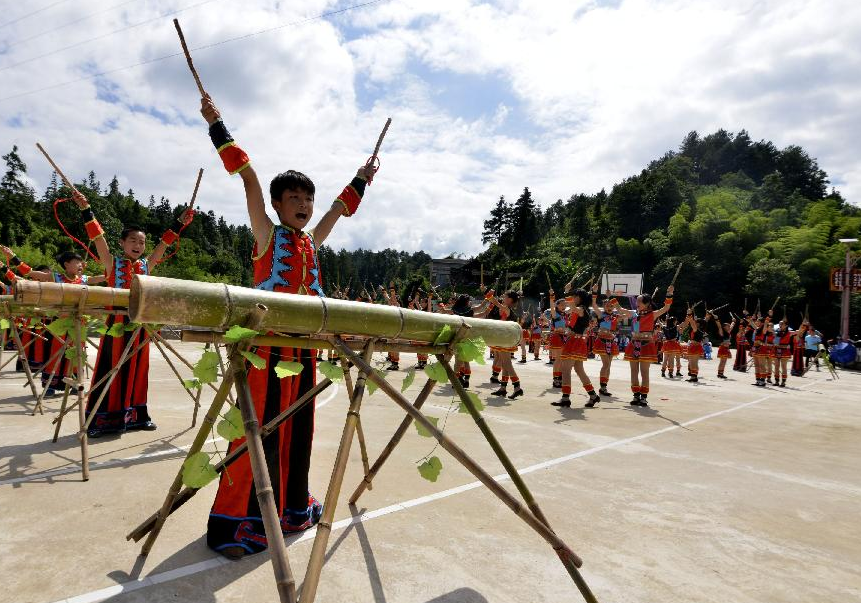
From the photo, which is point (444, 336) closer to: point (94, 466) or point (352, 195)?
point (352, 195)

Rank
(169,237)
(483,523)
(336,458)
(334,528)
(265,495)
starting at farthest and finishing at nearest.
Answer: (169,237), (483,523), (334,528), (336,458), (265,495)

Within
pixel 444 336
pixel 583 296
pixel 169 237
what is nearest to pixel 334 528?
pixel 444 336

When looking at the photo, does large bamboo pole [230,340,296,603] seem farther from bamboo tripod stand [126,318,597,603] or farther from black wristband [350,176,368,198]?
black wristband [350,176,368,198]

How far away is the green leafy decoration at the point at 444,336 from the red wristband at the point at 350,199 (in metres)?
1.62

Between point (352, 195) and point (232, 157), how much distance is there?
40.5 inches

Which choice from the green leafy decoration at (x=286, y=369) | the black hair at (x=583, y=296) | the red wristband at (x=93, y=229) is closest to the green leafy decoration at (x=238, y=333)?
the green leafy decoration at (x=286, y=369)

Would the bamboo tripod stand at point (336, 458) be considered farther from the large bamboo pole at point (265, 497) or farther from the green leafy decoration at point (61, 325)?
the green leafy decoration at point (61, 325)

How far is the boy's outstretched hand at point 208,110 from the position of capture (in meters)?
3.16

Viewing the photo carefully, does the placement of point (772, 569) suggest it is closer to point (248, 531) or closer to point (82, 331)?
point (248, 531)

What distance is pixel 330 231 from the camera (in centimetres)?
383

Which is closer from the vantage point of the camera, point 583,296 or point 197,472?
point 197,472

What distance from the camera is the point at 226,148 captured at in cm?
316

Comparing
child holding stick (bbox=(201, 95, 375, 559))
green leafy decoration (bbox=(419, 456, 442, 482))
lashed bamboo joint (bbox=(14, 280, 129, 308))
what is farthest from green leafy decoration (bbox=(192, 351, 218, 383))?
lashed bamboo joint (bbox=(14, 280, 129, 308))

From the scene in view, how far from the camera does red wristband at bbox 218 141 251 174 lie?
3.16 meters
